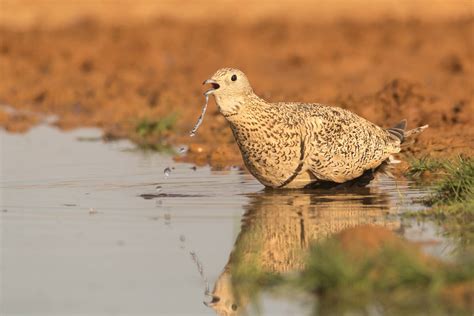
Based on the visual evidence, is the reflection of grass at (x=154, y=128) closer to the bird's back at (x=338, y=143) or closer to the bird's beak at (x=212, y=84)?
the bird's back at (x=338, y=143)

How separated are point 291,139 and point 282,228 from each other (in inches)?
59.1

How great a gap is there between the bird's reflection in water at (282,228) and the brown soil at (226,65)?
89.1 inches

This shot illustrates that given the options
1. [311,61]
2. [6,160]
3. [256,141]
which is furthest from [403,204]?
[311,61]

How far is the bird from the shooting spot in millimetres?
9352

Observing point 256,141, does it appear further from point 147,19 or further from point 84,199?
point 147,19

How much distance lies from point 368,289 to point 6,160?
708cm

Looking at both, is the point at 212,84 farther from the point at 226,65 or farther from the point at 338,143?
the point at 226,65

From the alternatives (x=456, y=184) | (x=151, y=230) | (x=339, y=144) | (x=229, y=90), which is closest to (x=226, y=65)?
(x=339, y=144)

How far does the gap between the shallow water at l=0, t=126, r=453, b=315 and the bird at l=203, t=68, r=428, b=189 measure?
187mm

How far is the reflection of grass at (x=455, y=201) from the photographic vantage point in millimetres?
7830

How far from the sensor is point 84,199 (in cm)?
977

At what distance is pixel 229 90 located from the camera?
30.5ft

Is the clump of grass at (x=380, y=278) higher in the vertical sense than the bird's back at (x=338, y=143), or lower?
lower

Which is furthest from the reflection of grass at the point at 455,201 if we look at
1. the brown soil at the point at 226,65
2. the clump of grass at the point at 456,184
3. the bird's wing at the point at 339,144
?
the brown soil at the point at 226,65
